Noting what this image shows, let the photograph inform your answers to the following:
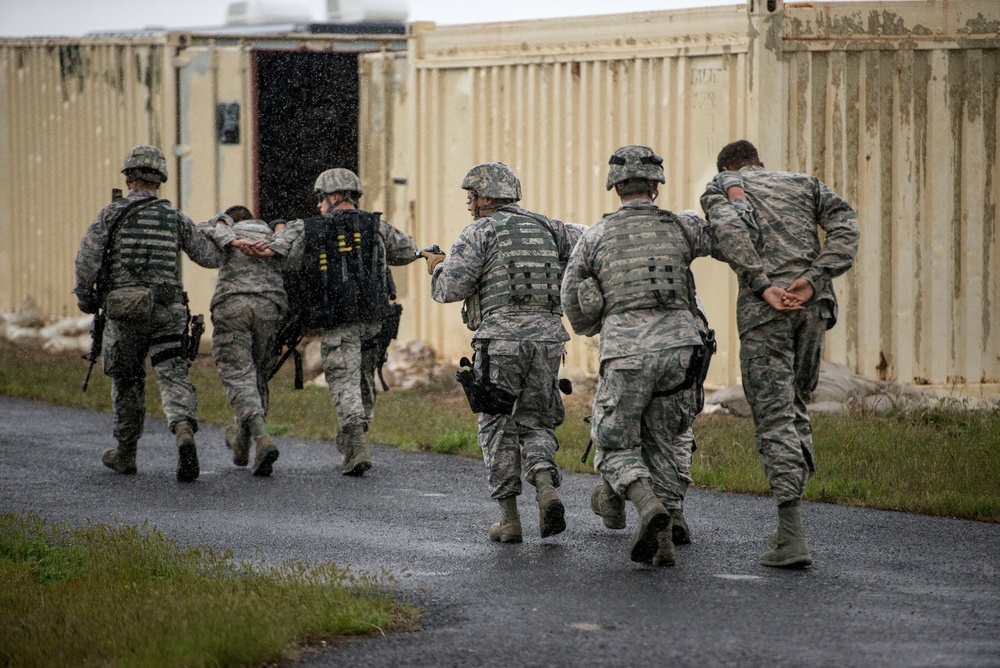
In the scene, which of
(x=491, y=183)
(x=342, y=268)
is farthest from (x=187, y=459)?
(x=491, y=183)

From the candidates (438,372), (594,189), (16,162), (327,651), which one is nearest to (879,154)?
(594,189)

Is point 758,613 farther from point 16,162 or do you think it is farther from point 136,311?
point 16,162

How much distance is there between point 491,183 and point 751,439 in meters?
3.69

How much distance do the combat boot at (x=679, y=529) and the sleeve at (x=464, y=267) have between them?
1.47 m

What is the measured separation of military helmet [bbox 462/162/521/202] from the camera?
23.5 ft

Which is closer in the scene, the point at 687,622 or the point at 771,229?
the point at 687,622

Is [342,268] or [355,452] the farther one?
[355,452]

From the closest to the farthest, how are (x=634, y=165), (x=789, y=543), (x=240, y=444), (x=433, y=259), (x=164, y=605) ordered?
1. (x=164, y=605)
2. (x=789, y=543)
3. (x=634, y=165)
4. (x=433, y=259)
5. (x=240, y=444)

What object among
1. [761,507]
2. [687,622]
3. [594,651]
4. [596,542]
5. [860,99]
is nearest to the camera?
[594,651]

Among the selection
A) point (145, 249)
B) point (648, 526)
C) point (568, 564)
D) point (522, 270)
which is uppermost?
point (145, 249)

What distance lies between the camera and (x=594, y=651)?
15.9 feet

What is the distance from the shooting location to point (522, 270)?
700 centimetres

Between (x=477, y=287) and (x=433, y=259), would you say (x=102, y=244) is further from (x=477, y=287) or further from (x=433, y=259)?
(x=477, y=287)

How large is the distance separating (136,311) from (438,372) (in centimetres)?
538
